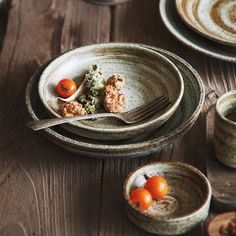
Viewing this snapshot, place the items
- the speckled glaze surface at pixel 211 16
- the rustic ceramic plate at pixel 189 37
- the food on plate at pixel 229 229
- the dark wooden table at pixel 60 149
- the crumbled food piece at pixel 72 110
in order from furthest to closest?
the speckled glaze surface at pixel 211 16 < the rustic ceramic plate at pixel 189 37 < the crumbled food piece at pixel 72 110 < the dark wooden table at pixel 60 149 < the food on plate at pixel 229 229

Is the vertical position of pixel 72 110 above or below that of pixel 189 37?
below

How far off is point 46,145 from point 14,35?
49 cm

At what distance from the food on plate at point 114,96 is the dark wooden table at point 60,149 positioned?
0.13 m

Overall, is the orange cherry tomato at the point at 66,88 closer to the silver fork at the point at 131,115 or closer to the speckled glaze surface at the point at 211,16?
the silver fork at the point at 131,115

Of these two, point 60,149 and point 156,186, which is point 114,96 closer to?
point 60,149

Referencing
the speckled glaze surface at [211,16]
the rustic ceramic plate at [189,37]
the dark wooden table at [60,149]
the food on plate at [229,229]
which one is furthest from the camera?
the speckled glaze surface at [211,16]

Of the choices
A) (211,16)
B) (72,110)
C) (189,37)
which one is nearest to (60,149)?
(72,110)

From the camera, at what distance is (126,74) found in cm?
139

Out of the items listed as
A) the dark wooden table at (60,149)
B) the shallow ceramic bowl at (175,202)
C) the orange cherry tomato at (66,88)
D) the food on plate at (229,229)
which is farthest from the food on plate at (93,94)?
the food on plate at (229,229)

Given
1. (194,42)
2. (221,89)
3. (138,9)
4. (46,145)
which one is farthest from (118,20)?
(46,145)

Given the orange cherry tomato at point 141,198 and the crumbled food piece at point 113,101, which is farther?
the crumbled food piece at point 113,101

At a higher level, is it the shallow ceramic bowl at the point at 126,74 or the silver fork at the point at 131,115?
the shallow ceramic bowl at the point at 126,74

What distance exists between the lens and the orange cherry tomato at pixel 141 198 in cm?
104

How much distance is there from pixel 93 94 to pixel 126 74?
14 cm
